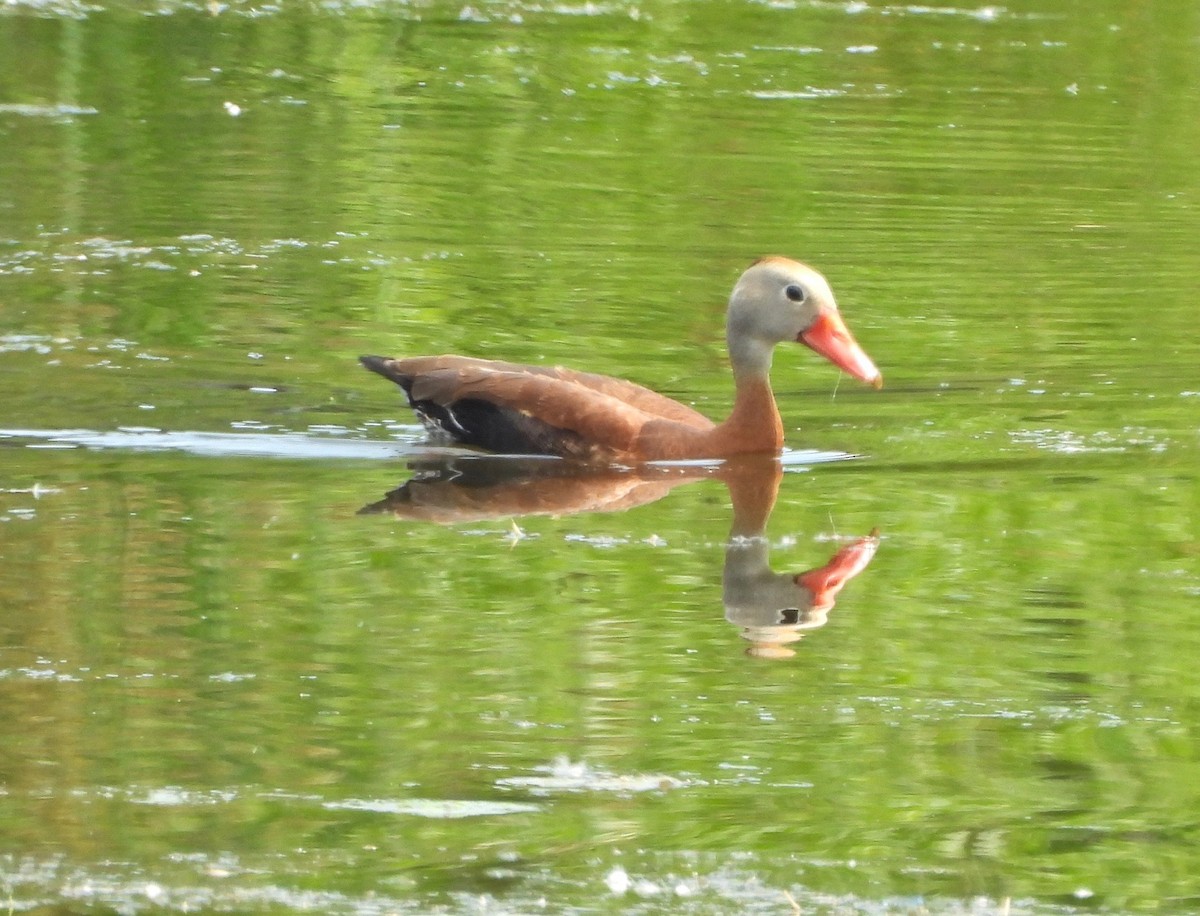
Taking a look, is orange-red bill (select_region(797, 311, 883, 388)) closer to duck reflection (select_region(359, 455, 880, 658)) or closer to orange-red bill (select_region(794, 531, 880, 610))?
duck reflection (select_region(359, 455, 880, 658))

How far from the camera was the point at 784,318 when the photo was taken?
29.4 ft

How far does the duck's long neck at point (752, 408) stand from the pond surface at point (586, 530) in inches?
8.7

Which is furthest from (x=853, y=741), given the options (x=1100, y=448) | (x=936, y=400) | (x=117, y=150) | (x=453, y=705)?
(x=117, y=150)

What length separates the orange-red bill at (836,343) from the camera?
8859mm

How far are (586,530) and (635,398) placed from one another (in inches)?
52.5

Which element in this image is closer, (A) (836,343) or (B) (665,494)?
(B) (665,494)

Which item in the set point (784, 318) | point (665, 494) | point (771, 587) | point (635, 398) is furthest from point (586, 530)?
point (784, 318)

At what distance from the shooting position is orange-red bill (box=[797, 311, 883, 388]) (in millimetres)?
8859

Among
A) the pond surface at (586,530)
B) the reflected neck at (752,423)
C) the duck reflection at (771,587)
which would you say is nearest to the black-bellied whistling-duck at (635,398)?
the reflected neck at (752,423)

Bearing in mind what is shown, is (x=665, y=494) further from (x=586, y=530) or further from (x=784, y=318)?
(x=784, y=318)

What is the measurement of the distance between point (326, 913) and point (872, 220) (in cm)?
Result: 976

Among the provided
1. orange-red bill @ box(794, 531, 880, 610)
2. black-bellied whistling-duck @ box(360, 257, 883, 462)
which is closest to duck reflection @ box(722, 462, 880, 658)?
orange-red bill @ box(794, 531, 880, 610)

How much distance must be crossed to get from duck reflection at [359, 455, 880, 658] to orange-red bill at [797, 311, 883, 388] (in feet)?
1.52

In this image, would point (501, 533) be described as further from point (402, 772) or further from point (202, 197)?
point (202, 197)
